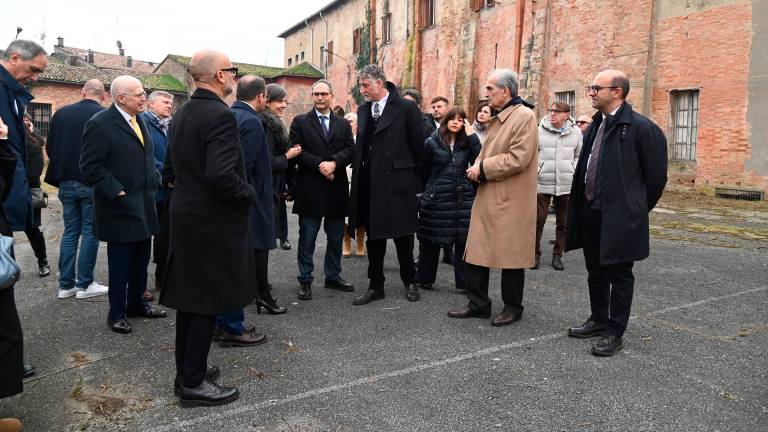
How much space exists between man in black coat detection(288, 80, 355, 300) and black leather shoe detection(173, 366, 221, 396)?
196cm

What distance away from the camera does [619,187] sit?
4.15 m

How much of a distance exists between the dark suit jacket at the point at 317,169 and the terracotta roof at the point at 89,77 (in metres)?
29.4

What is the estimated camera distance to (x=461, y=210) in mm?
5727

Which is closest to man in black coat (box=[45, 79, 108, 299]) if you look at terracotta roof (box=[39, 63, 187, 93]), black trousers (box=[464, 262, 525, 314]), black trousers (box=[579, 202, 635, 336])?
black trousers (box=[464, 262, 525, 314])

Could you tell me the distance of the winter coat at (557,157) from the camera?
278 inches

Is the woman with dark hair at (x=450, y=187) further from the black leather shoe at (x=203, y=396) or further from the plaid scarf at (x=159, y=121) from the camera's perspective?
the black leather shoe at (x=203, y=396)

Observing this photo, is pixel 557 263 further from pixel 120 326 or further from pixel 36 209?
pixel 36 209

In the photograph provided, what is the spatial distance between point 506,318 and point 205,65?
3046mm

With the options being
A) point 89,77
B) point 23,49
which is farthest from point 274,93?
point 89,77

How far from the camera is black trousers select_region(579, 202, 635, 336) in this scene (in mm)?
4215

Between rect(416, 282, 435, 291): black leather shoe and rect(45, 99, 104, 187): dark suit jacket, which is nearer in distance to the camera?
rect(45, 99, 104, 187): dark suit jacket

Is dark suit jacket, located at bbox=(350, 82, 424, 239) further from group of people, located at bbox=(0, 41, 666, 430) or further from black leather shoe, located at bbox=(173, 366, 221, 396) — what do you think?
black leather shoe, located at bbox=(173, 366, 221, 396)

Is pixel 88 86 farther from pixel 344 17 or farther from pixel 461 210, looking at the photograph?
pixel 344 17

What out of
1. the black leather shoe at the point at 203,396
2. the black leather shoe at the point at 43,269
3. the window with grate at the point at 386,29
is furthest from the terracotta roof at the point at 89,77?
the black leather shoe at the point at 203,396
